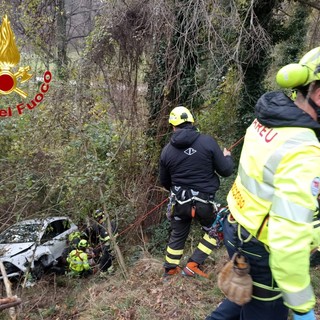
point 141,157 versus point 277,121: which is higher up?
point 277,121

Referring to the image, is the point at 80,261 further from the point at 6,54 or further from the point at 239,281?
the point at 239,281

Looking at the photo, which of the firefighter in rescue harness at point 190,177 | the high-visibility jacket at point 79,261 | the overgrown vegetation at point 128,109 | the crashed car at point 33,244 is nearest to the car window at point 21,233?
the crashed car at point 33,244

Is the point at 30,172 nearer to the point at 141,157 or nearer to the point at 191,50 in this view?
the point at 141,157

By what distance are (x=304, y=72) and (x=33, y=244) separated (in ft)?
20.7

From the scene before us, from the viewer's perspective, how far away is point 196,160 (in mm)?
4516

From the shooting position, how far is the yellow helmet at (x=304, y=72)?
73.0 inches

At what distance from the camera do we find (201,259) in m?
4.77

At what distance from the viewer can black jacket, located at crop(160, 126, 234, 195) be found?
14.8 feet

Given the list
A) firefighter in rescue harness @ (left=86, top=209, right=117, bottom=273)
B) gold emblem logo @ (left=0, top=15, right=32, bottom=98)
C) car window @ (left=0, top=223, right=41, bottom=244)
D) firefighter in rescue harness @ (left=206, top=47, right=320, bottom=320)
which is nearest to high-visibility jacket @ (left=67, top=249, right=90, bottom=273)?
firefighter in rescue harness @ (left=86, top=209, right=117, bottom=273)

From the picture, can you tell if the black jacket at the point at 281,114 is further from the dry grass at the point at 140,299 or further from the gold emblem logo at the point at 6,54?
the gold emblem logo at the point at 6,54

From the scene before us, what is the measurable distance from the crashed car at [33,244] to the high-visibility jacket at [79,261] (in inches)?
14.3

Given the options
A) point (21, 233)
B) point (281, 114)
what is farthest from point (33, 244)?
point (281, 114)

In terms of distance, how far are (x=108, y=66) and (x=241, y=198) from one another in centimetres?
675

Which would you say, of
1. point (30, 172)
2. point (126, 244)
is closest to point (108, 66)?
point (30, 172)
